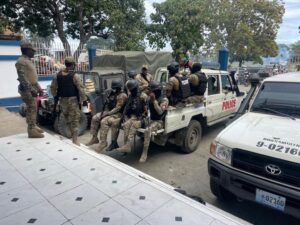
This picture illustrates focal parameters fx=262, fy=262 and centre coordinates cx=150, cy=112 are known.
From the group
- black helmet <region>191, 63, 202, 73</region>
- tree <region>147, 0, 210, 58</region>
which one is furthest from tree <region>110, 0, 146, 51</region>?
black helmet <region>191, 63, 202, 73</region>

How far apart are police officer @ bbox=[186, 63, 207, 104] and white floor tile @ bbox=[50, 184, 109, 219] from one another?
10.5ft

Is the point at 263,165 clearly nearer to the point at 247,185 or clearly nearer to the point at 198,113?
the point at 247,185

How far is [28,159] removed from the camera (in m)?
3.94

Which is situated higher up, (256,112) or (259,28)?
(259,28)

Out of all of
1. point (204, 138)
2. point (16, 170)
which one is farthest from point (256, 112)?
point (16, 170)

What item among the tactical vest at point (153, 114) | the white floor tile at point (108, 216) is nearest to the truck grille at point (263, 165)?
the white floor tile at point (108, 216)

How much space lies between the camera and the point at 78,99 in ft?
16.7

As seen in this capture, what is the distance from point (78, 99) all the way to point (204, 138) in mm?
3338

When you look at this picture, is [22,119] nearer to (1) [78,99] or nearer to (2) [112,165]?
(1) [78,99]

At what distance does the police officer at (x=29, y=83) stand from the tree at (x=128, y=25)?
9546 millimetres

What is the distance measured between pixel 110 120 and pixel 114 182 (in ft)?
6.48

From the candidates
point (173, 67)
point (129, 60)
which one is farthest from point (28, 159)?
point (129, 60)

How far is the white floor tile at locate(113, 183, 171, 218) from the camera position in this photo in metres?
2.69

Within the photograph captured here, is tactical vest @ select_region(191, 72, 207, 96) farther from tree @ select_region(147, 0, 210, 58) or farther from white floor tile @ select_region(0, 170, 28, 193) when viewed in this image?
tree @ select_region(147, 0, 210, 58)
